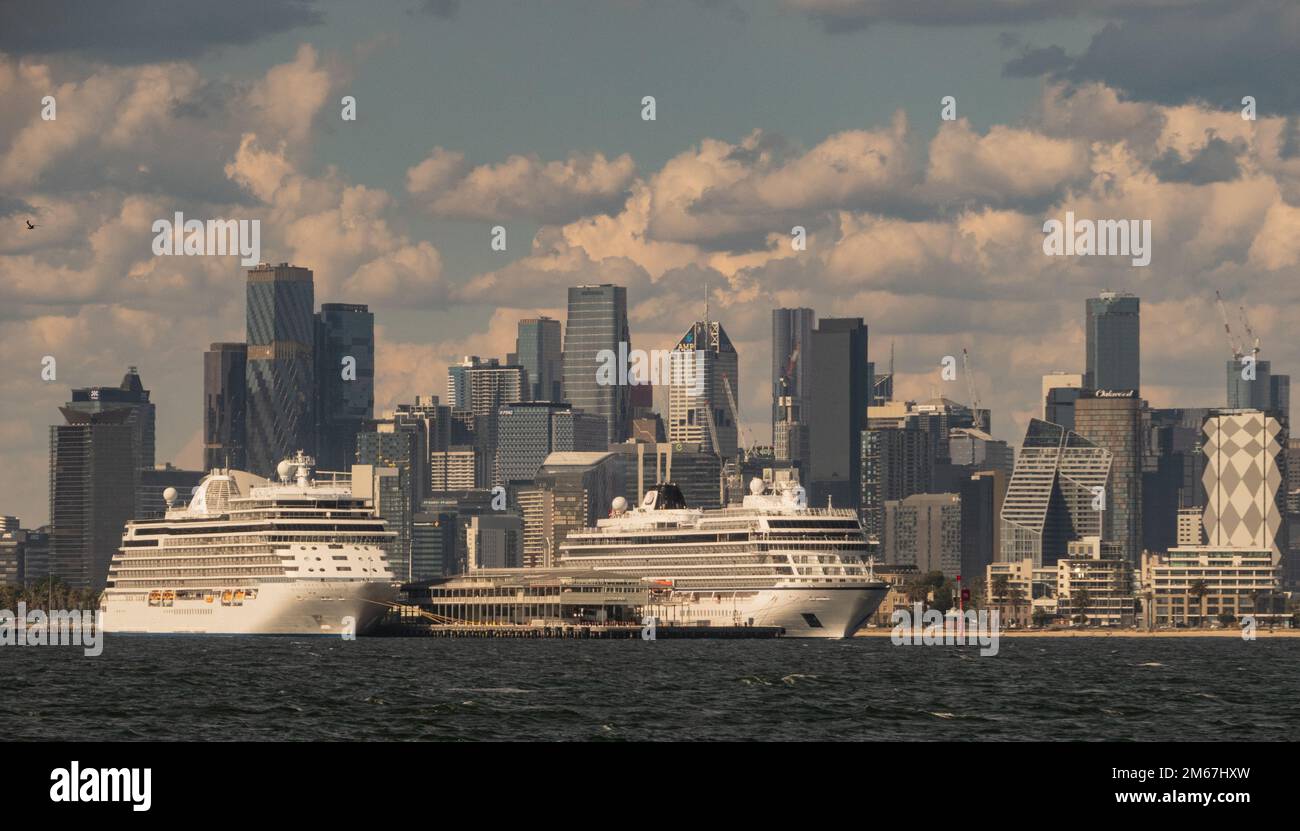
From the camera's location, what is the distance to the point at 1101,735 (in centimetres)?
10700

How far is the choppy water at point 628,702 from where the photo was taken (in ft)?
353

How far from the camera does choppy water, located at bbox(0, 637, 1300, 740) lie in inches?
4235

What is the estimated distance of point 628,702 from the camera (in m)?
130
